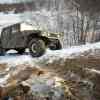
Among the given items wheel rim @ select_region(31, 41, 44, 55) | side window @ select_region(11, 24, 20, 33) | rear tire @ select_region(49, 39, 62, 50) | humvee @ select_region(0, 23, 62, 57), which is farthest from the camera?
side window @ select_region(11, 24, 20, 33)

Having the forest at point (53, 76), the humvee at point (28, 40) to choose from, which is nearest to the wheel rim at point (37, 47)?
the humvee at point (28, 40)

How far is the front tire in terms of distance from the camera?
1427 centimetres

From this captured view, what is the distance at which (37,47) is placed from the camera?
567 inches

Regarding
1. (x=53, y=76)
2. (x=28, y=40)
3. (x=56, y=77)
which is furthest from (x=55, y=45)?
(x=56, y=77)

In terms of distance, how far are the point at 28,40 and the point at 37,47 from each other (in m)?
0.80

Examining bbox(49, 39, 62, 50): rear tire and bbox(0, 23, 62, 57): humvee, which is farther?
bbox(49, 39, 62, 50): rear tire

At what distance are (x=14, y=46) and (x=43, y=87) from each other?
6368 millimetres

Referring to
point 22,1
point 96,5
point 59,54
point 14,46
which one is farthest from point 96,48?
point 22,1

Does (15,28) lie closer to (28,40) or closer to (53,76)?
(28,40)

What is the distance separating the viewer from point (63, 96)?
9.10 m

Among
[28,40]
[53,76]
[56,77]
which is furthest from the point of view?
[28,40]

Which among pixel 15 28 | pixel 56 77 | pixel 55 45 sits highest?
pixel 15 28

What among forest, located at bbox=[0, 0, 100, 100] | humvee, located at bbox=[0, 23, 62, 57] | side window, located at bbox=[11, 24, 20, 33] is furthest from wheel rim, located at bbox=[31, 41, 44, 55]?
side window, located at bbox=[11, 24, 20, 33]

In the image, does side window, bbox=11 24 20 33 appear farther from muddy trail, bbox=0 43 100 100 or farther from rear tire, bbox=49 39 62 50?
muddy trail, bbox=0 43 100 100
